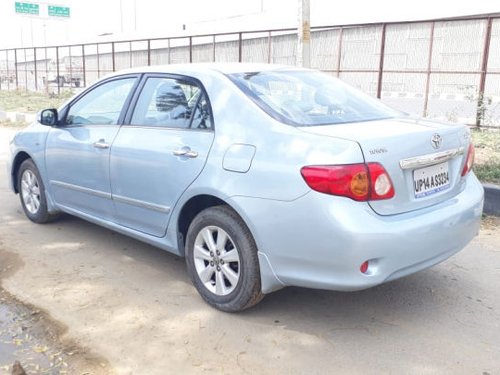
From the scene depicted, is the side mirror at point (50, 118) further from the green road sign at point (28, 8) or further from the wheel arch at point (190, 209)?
the green road sign at point (28, 8)

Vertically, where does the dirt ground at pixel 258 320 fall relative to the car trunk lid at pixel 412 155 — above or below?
below

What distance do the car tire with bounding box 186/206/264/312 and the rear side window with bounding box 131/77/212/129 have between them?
0.64 meters

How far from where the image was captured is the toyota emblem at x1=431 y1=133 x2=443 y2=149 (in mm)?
3213

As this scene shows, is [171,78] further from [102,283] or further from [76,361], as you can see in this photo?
[76,361]

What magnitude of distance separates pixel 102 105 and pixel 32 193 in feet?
4.64

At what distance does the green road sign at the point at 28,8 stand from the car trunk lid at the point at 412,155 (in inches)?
1631

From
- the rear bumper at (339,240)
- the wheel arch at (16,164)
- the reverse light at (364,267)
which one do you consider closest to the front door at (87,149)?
the wheel arch at (16,164)

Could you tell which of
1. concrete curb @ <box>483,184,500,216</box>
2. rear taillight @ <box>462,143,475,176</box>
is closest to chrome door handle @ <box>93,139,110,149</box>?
rear taillight @ <box>462,143,475,176</box>

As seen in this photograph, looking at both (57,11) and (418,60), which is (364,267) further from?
(57,11)

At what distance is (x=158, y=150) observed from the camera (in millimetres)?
3752

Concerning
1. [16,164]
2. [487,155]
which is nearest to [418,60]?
[487,155]

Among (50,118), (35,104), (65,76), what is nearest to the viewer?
(50,118)

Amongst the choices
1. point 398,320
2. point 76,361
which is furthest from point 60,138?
point 398,320

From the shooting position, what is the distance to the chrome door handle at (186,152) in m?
3.50
